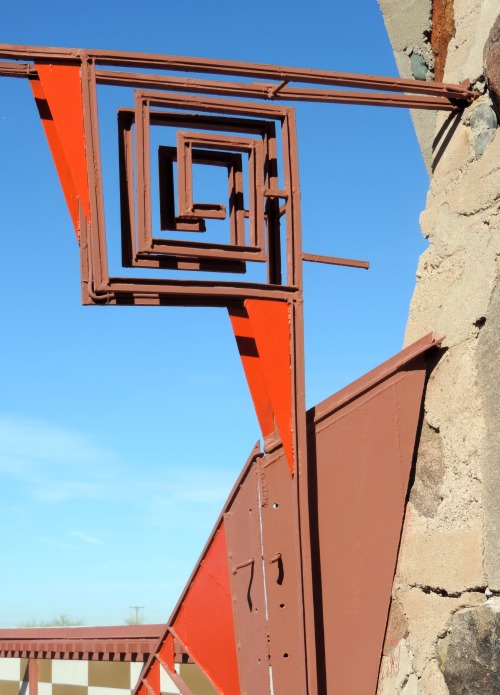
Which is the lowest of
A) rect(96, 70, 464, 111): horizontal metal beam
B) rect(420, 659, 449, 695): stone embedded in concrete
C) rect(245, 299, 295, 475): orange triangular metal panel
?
rect(420, 659, 449, 695): stone embedded in concrete

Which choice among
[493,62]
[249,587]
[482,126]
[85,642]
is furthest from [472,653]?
[85,642]

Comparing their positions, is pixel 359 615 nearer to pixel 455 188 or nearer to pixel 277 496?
pixel 277 496

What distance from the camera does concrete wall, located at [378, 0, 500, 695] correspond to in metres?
3.32

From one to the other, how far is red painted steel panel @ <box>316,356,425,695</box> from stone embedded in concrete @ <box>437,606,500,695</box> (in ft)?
1.01

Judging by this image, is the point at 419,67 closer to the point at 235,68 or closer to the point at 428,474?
the point at 235,68

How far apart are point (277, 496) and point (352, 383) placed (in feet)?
1.70

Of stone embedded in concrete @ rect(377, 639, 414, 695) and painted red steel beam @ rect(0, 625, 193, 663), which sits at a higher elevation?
painted red steel beam @ rect(0, 625, 193, 663)

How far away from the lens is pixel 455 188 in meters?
3.92

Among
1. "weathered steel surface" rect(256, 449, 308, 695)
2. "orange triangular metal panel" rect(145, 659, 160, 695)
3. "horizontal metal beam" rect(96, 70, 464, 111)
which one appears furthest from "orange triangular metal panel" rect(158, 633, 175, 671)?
"horizontal metal beam" rect(96, 70, 464, 111)

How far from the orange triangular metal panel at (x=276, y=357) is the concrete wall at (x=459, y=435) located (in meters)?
0.53

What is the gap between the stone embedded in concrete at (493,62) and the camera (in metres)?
3.69

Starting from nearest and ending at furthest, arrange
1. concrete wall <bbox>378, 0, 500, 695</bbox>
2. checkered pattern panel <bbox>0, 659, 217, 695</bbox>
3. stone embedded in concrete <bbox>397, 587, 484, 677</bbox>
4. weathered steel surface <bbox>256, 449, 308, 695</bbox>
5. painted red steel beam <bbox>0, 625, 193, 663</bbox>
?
concrete wall <bbox>378, 0, 500, 695</bbox> → stone embedded in concrete <bbox>397, 587, 484, 677</bbox> → weathered steel surface <bbox>256, 449, 308, 695</bbox> → checkered pattern panel <bbox>0, 659, 217, 695</bbox> → painted red steel beam <bbox>0, 625, 193, 663</bbox>

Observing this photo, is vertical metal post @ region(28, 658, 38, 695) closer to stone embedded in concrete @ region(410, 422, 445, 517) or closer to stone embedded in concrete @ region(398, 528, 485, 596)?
stone embedded in concrete @ region(398, 528, 485, 596)

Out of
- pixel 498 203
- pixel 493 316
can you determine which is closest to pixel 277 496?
pixel 493 316
